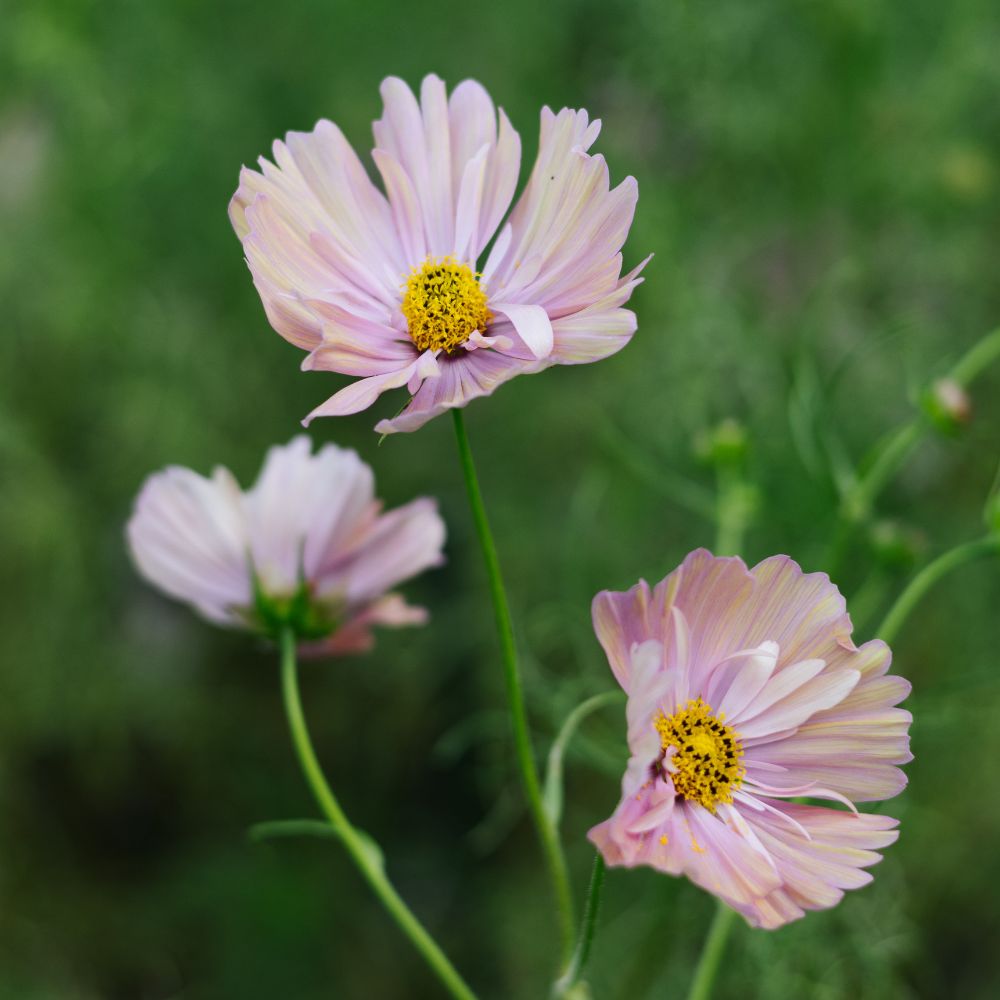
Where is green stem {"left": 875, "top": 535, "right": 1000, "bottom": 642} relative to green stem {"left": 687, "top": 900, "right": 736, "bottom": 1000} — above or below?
above

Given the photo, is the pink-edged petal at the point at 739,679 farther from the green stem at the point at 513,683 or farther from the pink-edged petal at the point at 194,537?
the pink-edged petal at the point at 194,537

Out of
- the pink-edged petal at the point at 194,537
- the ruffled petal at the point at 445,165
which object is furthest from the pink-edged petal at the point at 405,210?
the pink-edged petal at the point at 194,537

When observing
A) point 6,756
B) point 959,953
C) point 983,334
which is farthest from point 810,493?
point 6,756

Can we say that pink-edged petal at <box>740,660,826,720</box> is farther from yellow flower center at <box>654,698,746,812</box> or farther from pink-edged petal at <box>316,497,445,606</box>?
pink-edged petal at <box>316,497,445,606</box>

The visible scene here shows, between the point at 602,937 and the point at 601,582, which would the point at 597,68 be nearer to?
the point at 601,582

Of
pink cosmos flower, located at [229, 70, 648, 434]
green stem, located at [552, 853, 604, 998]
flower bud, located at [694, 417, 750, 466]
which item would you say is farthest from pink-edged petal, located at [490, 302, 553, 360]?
flower bud, located at [694, 417, 750, 466]

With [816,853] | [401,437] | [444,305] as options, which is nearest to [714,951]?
[816,853]

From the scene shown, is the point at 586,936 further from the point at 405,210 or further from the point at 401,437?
the point at 401,437
